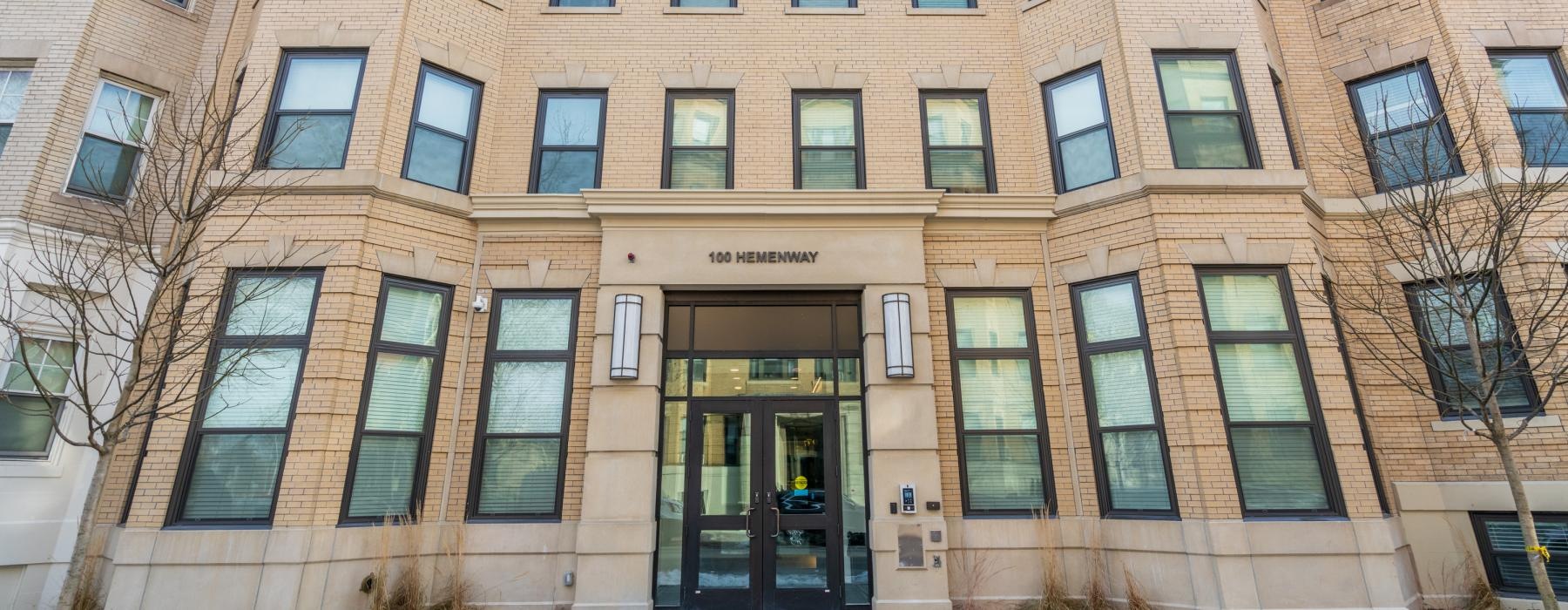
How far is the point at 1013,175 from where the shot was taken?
32.1 feet

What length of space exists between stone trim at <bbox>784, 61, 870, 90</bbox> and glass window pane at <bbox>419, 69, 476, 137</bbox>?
179 inches

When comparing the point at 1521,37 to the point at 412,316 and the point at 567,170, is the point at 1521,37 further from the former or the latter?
the point at 412,316

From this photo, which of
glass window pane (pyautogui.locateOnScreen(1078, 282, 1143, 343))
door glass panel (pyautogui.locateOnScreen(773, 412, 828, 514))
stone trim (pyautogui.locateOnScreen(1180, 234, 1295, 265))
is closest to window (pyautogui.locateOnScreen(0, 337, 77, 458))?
door glass panel (pyautogui.locateOnScreen(773, 412, 828, 514))

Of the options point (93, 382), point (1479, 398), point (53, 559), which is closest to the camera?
point (1479, 398)

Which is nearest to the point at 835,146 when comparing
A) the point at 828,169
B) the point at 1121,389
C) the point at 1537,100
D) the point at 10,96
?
the point at 828,169

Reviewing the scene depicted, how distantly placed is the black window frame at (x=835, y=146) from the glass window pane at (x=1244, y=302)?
178 inches

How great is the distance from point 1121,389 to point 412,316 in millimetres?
8794

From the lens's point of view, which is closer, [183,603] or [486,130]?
[183,603]

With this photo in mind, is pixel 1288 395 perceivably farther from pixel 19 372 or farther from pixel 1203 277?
pixel 19 372

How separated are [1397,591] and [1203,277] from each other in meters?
3.76

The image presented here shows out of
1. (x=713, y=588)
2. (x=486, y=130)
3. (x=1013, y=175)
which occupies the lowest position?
(x=713, y=588)

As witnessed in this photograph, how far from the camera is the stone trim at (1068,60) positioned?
31.4ft

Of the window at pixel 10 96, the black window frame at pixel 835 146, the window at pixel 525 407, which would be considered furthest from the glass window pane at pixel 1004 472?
the window at pixel 10 96

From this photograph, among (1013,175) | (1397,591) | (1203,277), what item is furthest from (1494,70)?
(1397,591)
